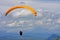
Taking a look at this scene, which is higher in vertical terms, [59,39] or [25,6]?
[25,6]

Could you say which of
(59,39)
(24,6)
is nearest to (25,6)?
(24,6)

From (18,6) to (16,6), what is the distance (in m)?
0.60

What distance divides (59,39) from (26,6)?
47743 mm

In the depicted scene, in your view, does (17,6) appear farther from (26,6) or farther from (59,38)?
(59,38)

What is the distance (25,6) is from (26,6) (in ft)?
1.08

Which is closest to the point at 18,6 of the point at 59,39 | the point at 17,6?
the point at 17,6

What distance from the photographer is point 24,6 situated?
56781 mm

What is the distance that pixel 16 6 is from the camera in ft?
191

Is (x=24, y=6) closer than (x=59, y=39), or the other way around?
(x=24, y=6)

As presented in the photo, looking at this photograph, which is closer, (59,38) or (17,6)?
(17,6)

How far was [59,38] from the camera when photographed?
105688mm

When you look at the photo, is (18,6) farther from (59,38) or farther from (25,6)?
(59,38)

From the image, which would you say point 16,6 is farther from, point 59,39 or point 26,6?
point 59,39

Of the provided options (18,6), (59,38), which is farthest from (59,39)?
(18,6)
